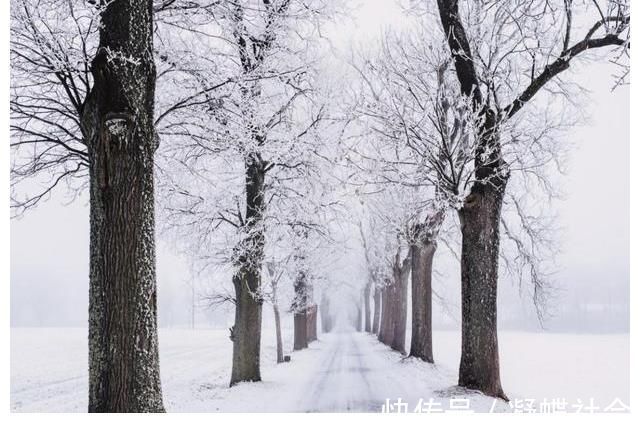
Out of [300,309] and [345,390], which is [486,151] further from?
[300,309]

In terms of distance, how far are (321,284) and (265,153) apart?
21.8 metres

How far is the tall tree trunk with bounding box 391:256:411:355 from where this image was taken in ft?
74.7

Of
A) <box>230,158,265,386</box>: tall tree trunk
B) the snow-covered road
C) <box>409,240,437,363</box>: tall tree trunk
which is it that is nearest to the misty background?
<box>230,158,265,386</box>: tall tree trunk

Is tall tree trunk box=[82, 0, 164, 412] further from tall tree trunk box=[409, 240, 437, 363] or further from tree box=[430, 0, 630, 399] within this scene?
tall tree trunk box=[409, 240, 437, 363]

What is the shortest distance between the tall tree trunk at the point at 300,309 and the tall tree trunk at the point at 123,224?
1515 cm

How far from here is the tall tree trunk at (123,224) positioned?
532cm

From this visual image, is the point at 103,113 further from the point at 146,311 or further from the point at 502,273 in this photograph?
the point at 502,273

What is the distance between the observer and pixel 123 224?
542 cm

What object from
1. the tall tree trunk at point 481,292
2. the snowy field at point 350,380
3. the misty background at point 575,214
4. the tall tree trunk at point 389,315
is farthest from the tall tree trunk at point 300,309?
the tall tree trunk at point 481,292

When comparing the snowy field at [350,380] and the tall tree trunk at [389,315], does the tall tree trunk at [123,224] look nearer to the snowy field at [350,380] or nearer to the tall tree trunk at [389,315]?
the snowy field at [350,380]

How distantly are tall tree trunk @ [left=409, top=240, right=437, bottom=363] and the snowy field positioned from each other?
61cm

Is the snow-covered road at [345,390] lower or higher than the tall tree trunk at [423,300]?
lower

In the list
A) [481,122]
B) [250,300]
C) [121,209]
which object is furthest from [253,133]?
[250,300]
